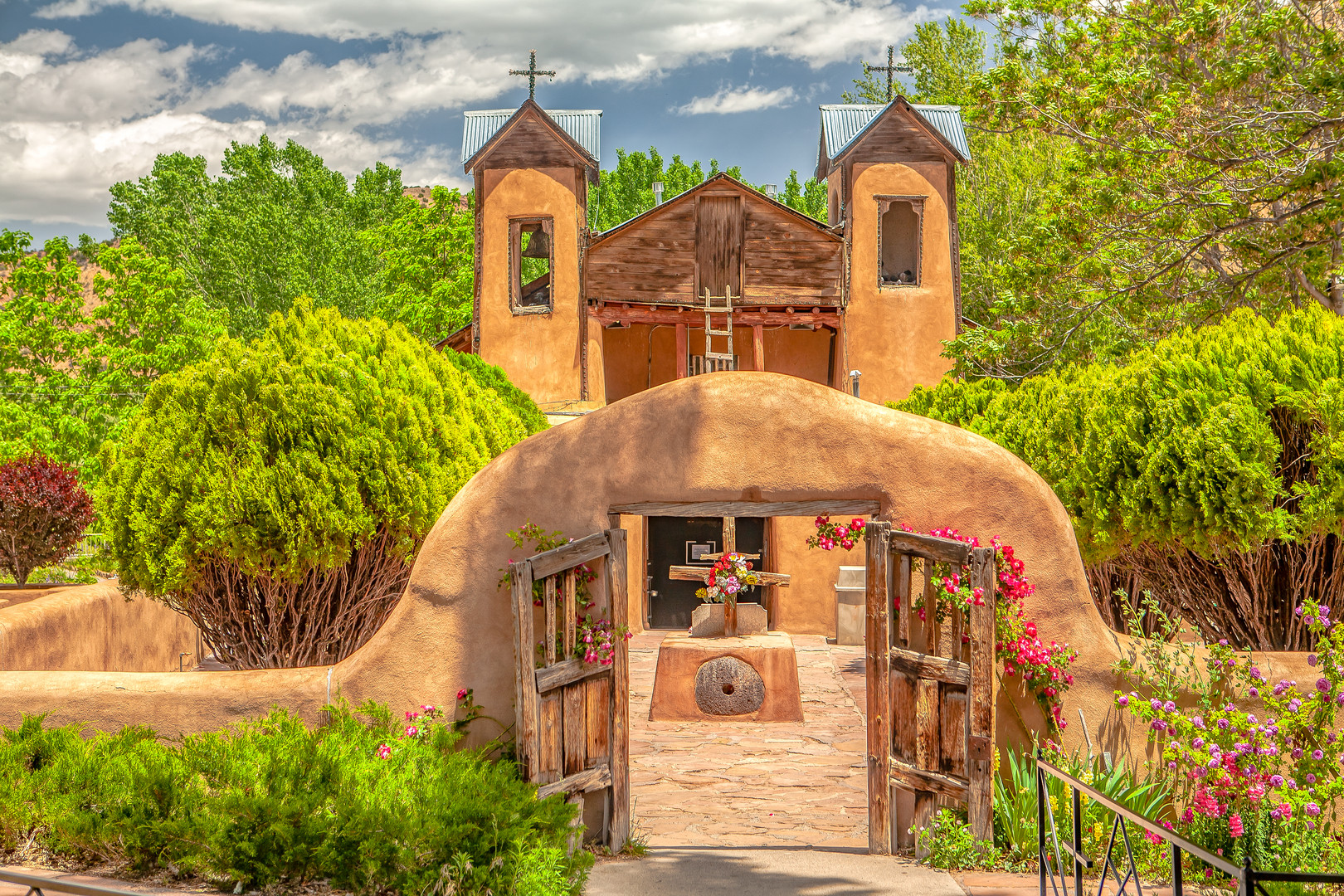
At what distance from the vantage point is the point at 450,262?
34125 millimetres

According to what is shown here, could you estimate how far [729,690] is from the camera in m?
12.3

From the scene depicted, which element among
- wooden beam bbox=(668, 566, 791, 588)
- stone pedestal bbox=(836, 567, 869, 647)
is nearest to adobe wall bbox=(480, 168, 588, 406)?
stone pedestal bbox=(836, 567, 869, 647)

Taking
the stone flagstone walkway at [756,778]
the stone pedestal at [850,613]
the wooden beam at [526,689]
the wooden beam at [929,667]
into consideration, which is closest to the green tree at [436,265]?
the stone pedestal at [850,613]

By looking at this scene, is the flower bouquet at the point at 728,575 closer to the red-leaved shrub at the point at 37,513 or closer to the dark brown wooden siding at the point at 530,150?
the red-leaved shrub at the point at 37,513

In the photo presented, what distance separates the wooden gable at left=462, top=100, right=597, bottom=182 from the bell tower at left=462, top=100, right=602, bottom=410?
18 millimetres

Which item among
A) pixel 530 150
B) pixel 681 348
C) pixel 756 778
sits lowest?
pixel 756 778

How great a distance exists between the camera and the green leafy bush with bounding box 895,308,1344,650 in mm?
7996

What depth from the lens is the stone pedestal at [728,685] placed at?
12.3m

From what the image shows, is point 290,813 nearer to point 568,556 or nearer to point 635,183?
point 568,556

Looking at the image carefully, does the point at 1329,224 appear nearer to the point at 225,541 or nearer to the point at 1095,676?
the point at 1095,676

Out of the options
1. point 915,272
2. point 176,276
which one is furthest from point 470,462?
point 176,276

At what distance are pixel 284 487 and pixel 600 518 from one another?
303 cm

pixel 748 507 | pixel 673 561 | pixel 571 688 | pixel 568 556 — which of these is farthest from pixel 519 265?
pixel 571 688

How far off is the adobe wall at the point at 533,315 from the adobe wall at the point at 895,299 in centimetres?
609
